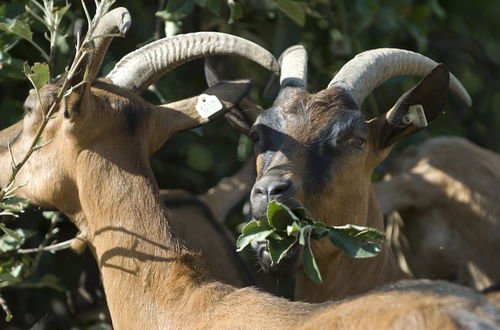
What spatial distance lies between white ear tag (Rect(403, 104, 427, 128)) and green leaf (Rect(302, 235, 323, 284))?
1435 mm

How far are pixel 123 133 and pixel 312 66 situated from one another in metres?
3.34

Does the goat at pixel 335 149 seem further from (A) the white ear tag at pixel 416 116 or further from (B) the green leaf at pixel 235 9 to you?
(B) the green leaf at pixel 235 9

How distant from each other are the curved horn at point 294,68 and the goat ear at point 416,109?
1.87 ft

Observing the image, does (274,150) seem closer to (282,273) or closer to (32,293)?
(282,273)

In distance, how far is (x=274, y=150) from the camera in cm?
590

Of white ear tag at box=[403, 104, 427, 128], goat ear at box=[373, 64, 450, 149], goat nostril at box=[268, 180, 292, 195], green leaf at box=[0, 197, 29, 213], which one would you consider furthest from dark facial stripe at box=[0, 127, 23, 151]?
white ear tag at box=[403, 104, 427, 128]

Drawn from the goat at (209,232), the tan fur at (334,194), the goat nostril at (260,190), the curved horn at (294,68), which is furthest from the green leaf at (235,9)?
the goat nostril at (260,190)

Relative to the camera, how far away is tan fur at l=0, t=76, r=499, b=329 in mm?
4961

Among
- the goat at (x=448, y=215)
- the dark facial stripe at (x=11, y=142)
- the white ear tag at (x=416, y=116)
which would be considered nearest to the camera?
the dark facial stripe at (x=11, y=142)

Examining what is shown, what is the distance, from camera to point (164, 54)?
6066mm

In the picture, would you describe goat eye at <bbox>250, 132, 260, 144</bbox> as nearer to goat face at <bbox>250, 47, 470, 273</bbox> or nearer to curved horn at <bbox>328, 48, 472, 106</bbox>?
goat face at <bbox>250, 47, 470, 273</bbox>

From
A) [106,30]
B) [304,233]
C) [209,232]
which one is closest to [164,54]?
[106,30]

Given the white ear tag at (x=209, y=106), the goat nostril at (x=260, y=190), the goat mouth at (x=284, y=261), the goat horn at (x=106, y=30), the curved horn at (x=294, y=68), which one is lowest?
the goat mouth at (x=284, y=261)

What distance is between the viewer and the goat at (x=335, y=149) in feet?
18.7
